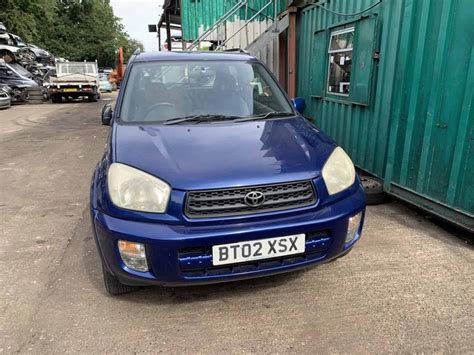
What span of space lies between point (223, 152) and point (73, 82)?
19513mm

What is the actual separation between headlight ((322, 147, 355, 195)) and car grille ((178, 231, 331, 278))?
1.03 ft

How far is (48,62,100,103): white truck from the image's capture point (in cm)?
1938

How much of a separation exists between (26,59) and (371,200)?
77.6 feet

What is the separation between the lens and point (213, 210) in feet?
7.27

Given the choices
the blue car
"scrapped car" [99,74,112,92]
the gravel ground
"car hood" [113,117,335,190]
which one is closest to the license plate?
the blue car

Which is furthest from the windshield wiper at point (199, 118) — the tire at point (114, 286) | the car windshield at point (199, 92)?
the tire at point (114, 286)

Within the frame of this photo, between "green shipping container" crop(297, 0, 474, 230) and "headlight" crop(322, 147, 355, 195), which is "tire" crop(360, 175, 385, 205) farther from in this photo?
"headlight" crop(322, 147, 355, 195)

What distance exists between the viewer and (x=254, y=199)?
2.24 metres

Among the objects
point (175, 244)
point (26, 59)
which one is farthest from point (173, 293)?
point (26, 59)

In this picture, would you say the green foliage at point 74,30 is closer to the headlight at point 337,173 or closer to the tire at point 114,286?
the tire at point 114,286

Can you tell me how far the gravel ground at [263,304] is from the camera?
2264 millimetres

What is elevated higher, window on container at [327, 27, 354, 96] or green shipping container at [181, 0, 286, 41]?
green shipping container at [181, 0, 286, 41]

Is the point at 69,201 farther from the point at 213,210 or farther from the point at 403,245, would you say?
the point at 403,245

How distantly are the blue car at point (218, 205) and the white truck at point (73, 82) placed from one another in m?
18.8
